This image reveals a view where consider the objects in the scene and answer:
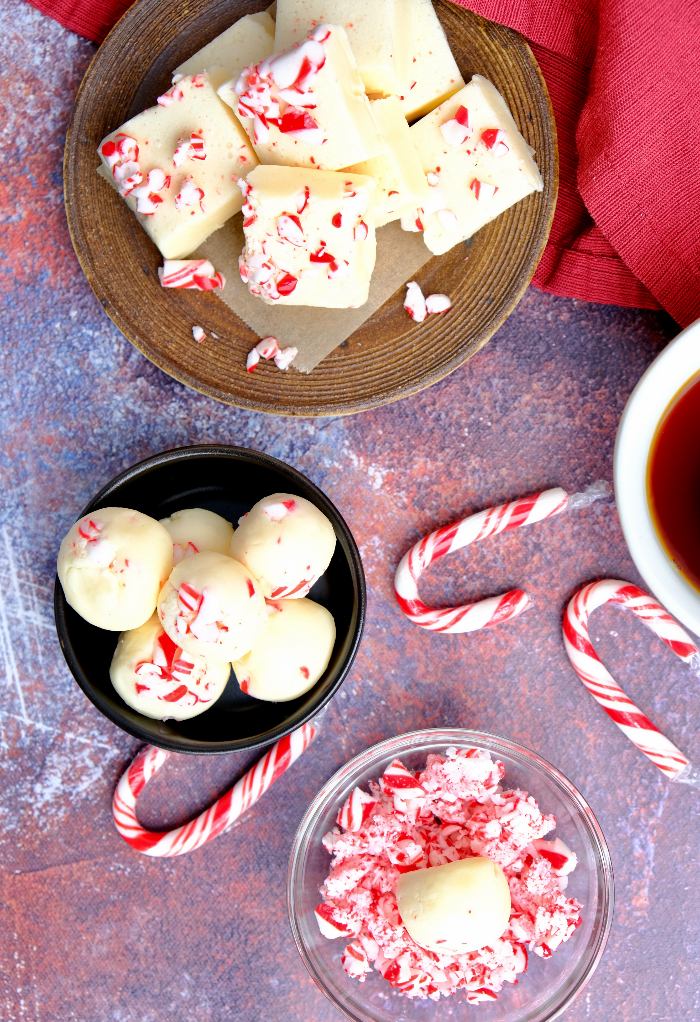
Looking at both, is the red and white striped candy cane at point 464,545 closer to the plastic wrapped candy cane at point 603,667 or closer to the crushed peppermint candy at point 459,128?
the plastic wrapped candy cane at point 603,667

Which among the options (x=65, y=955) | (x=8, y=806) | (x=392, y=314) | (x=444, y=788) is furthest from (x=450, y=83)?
(x=65, y=955)

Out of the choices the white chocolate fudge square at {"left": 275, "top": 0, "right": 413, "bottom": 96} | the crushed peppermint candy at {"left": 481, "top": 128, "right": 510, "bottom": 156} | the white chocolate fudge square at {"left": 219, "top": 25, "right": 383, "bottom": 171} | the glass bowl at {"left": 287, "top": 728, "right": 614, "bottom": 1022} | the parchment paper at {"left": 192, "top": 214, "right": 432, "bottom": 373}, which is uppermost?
the white chocolate fudge square at {"left": 275, "top": 0, "right": 413, "bottom": 96}

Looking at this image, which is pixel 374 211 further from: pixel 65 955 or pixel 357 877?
pixel 65 955

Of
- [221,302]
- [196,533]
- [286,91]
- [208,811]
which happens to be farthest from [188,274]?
[208,811]

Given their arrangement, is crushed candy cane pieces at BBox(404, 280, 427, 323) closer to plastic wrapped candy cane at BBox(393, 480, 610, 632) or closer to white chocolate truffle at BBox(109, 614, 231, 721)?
plastic wrapped candy cane at BBox(393, 480, 610, 632)

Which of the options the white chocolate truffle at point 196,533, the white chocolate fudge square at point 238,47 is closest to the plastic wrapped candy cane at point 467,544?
the white chocolate truffle at point 196,533

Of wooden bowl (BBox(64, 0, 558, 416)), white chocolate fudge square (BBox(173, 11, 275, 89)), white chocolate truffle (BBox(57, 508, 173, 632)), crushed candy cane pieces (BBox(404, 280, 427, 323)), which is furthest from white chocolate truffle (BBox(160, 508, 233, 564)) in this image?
white chocolate fudge square (BBox(173, 11, 275, 89))
